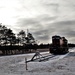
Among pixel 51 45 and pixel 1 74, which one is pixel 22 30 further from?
pixel 1 74

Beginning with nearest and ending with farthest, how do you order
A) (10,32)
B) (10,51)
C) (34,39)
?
(10,51) < (10,32) < (34,39)

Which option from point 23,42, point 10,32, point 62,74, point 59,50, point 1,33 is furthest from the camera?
point 23,42

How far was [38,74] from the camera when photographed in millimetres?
13383

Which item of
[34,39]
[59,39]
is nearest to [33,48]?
[34,39]

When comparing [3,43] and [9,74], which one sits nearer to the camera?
[9,74]

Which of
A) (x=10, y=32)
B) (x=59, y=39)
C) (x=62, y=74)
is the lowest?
(x=62, y=74)

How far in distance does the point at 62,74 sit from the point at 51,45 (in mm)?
34233

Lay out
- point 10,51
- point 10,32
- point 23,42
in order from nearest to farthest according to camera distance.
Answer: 1. point 10,51
2. point 10,32
3. point 23,42

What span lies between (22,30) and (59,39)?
173 ft

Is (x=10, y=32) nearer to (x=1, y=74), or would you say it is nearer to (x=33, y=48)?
(x=33, y=48)

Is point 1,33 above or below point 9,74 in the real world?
above

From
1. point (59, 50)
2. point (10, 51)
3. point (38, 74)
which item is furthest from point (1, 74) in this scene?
point (10, 51)

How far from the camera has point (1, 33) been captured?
68875mm

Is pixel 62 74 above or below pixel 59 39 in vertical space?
below
